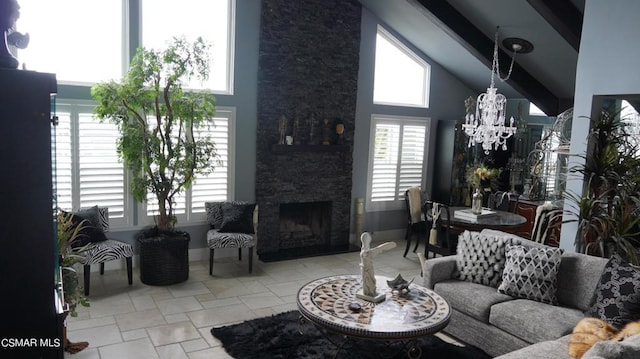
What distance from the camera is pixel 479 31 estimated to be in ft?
22.5

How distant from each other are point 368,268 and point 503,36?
428cm

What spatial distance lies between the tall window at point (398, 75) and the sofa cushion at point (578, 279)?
14.1 ft

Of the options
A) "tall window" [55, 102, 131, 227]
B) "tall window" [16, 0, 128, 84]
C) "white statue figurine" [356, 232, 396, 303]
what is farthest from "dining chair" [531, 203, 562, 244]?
"tall window" [16, 0, 128, 84]

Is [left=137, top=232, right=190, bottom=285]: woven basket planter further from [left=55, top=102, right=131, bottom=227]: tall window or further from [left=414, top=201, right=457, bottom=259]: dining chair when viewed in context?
[left=414, top=201, right=457, bottom=259]: dining chair

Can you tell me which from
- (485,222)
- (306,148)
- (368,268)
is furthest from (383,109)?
(368,268)

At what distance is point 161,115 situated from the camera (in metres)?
5.77

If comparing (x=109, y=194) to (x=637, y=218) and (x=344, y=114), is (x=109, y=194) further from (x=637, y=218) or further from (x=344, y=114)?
(x=637, y=218)

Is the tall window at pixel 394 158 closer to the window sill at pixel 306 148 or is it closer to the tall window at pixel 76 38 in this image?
the window sill at pixel 306 148

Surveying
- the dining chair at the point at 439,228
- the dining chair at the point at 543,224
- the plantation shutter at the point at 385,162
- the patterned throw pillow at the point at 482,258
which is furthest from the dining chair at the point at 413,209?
the patterned throw pillow at the point at 482,258

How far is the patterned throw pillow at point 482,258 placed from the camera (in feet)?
15.0

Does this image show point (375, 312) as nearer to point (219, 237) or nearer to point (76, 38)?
point (219, 237)

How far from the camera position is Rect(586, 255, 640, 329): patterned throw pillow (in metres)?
3.52

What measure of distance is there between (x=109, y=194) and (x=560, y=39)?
5716mm
